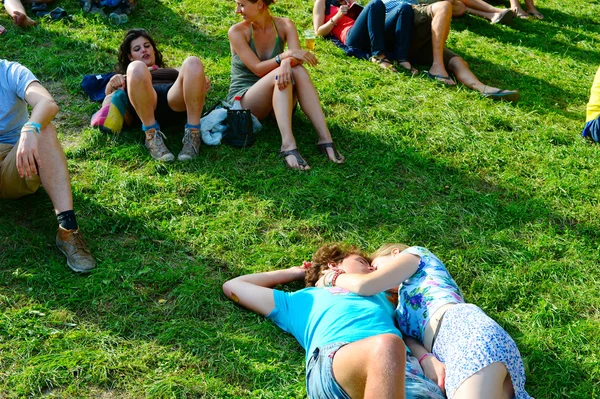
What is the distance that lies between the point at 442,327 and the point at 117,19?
18.3ft

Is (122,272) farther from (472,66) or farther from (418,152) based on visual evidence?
(472,66)

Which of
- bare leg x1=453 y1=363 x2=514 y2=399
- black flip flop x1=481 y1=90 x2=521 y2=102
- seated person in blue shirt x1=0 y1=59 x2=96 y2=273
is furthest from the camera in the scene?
black flip flop x1=481 y1=90 x2=521 y2=102

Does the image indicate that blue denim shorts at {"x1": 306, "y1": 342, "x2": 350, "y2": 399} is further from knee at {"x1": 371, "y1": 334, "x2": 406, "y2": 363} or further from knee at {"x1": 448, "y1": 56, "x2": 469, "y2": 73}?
knee at {"x1": 448, "y1": 56, "x2": 469, "y2": 73}

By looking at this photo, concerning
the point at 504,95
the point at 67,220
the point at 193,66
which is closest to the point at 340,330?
the point at 67,220

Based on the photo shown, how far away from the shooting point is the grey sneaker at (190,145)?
506 centimetres

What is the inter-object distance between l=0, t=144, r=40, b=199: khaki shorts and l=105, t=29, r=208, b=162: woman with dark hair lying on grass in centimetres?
109

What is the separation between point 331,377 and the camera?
9.66 ft

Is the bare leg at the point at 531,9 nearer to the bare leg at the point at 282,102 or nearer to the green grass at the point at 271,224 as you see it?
the green grass at the point at 271,224

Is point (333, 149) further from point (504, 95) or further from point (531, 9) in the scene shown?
point (531, 9)

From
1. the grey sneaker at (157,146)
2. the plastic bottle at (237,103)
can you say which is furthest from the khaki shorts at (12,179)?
the plastic bottle at (237,103)

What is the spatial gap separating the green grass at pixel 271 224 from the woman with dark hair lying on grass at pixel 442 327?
453 millimetres

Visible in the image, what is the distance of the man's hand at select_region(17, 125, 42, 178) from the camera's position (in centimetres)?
375

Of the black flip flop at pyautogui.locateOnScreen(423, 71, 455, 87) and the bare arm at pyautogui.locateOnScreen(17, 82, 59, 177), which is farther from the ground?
the bare arm at pyautogui.locateOnScreen(17, 82, 59, 177)

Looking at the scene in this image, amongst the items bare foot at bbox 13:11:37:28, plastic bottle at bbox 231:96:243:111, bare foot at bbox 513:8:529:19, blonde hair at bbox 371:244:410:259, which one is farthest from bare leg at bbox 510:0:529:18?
bare foot at bbox 13:11:37:28
